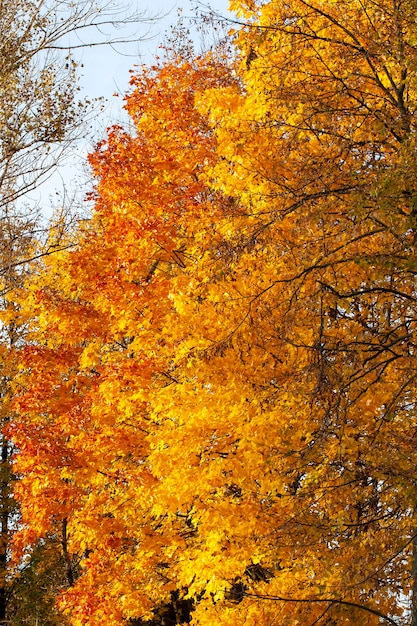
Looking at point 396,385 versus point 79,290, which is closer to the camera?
point 396,385

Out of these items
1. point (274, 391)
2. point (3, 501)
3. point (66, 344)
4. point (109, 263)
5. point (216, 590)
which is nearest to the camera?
point (274, 391)

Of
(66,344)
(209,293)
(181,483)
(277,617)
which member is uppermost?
(66,344)

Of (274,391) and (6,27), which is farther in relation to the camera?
(6,27)

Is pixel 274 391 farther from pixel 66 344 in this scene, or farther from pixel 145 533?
pixel 66 344

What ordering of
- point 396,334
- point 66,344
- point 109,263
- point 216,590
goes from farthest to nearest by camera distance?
point 66,344 < point 109,263 < point 216,590 < point 396,334

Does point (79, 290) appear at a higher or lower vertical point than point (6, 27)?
lower

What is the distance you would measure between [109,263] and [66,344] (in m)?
2.41

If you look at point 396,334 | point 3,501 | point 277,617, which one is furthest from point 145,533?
point 3,501

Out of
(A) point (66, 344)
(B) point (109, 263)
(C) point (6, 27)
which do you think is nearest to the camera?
(C) point (6, 27)

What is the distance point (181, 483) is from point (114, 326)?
3.24 m

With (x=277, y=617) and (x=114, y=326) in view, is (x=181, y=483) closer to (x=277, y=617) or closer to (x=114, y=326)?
(x=277, y=617)

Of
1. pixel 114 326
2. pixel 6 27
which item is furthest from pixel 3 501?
pixel 6 27

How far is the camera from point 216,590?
766 centimetres

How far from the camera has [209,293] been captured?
25.8 feet
